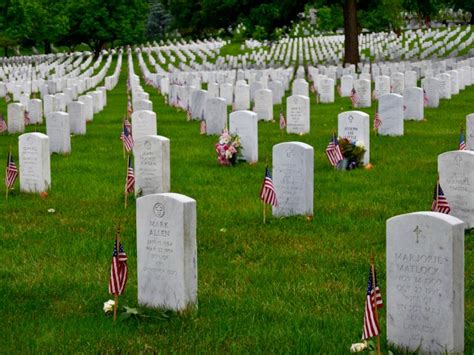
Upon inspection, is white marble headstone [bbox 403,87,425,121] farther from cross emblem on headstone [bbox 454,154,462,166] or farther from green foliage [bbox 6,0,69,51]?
green foliage [bbox 6,0,69,51]

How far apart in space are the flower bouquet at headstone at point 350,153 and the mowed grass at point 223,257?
Answer: 1.09 ft

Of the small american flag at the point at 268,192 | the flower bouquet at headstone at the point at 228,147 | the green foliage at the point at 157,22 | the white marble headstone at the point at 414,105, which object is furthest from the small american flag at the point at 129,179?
the green foliage at the point at 157,22

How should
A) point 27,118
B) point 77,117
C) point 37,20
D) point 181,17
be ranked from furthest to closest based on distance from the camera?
point 37,20 < point 181,17 < point 27,118 < point 77,117

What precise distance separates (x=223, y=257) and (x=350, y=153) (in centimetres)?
611

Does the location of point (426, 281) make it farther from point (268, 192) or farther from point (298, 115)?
point (298, 115)

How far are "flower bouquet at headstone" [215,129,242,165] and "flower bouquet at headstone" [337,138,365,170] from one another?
185 centimetres

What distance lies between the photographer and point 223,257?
10211 millimetres

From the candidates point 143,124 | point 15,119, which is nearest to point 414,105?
point 143,124

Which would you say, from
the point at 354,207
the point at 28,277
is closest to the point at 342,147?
the point at 354,207

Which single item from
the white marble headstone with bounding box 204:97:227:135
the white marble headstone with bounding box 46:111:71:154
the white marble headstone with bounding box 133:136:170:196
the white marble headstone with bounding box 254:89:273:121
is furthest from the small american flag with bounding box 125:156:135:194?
the white marble headstone with bounding box 254:89:273:121

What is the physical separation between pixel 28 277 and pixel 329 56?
47234 millimetres

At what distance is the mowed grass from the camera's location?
7609mm

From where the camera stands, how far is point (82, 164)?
17734mm

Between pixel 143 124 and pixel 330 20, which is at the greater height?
pixel 330 20
